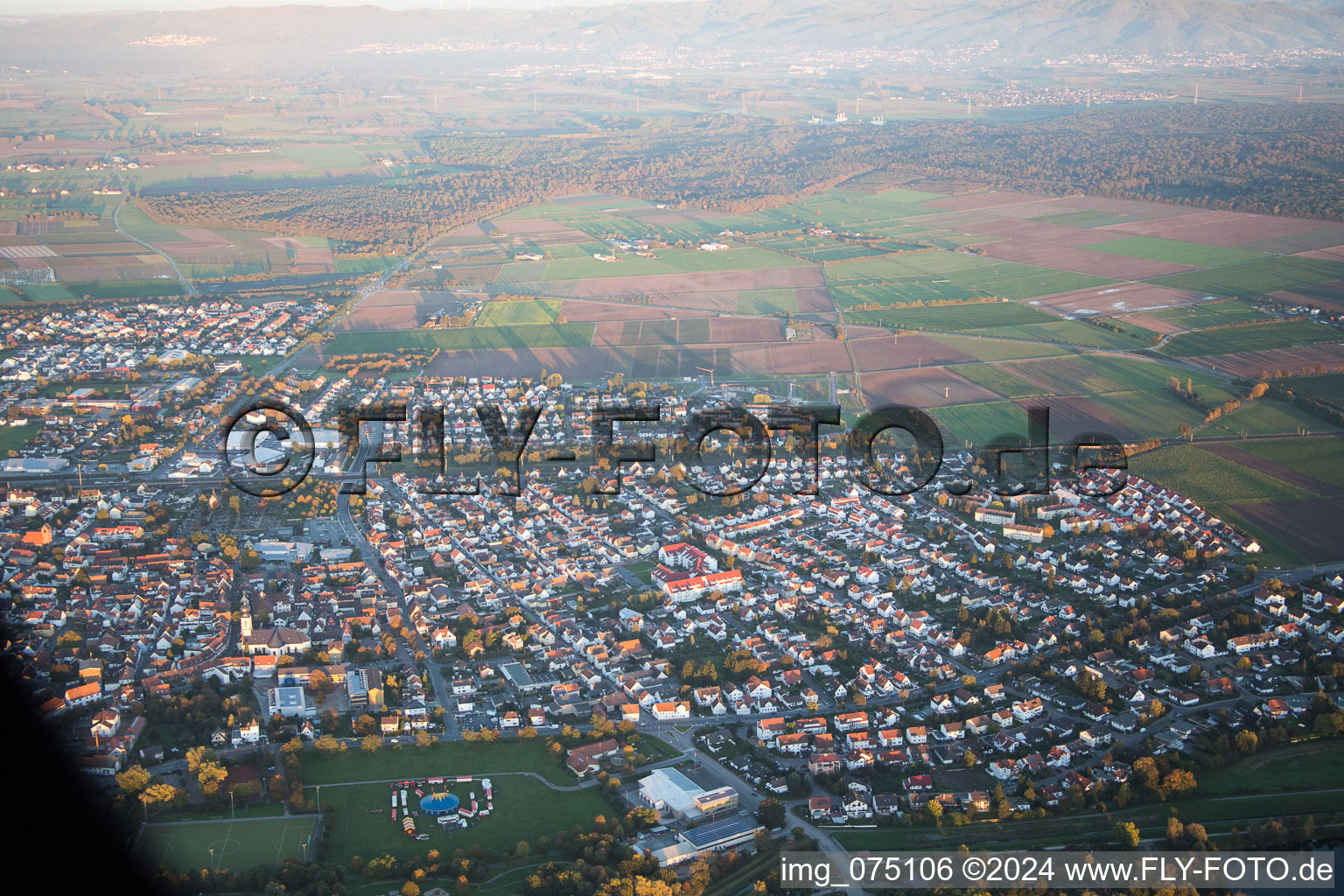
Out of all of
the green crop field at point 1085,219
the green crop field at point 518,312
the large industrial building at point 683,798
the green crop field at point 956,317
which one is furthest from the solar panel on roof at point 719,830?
the green crop field at point 1085,219

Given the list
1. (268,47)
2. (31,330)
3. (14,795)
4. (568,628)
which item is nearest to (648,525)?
(568,628)

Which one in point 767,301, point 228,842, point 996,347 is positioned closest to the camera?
point 228,842

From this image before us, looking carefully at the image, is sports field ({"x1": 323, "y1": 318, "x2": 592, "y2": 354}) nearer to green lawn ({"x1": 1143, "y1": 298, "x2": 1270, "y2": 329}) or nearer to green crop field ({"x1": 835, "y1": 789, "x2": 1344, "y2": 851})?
green lawn ({"x1": 1143, "y1": 298, "x2": 1270, "y2": 329})

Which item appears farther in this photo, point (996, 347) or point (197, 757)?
point (996, 347)

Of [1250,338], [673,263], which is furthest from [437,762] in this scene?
[673,263]

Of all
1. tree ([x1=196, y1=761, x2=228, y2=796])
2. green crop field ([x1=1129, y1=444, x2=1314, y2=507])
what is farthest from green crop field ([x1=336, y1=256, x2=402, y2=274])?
tree ([x1=196, y1=761, x2=228, y2=796])

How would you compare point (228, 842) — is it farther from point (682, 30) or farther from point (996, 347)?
point (682, 30)
